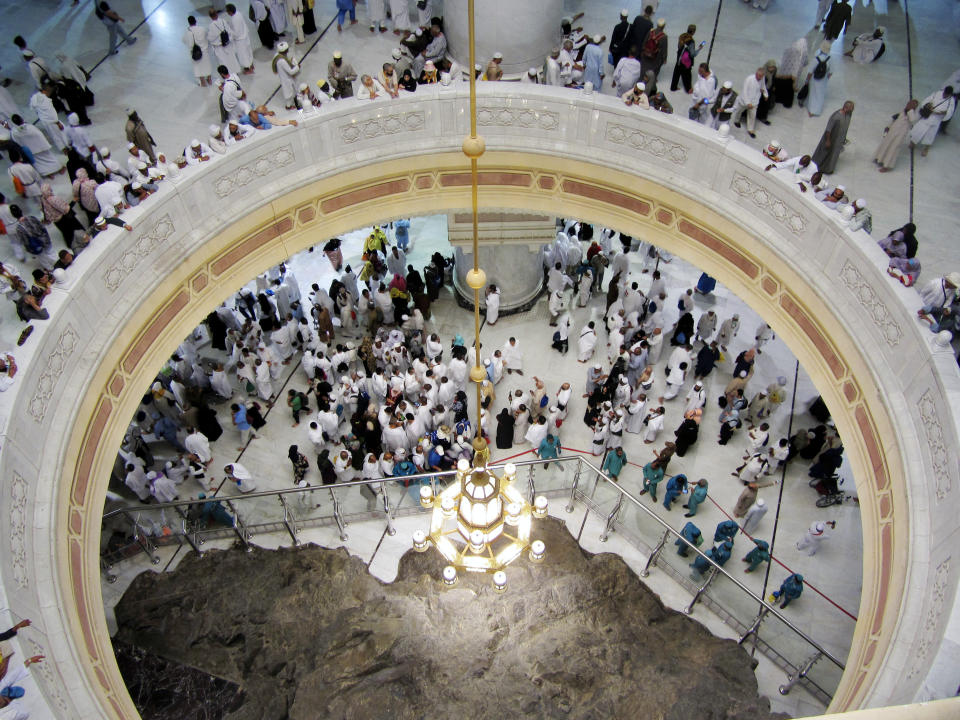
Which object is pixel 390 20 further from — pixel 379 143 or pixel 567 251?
pixel 567 251

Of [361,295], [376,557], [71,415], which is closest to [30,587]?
[71,415]

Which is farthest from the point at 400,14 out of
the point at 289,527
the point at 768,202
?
the point at 289,527

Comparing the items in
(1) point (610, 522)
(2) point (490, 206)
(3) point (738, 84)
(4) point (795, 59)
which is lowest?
(1) point (610, 522)

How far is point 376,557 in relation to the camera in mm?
13406

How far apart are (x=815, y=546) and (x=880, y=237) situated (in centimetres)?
534

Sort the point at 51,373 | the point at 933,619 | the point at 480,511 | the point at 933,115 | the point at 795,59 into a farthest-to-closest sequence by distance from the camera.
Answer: the point at 795,59
the point at 933,115
the point at 51,373
the point at 480,511
the point at 933,619

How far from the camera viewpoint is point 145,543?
13.4 meters

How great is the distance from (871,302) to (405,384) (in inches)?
332

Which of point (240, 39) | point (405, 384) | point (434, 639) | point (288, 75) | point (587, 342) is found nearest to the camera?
point (434, 639)

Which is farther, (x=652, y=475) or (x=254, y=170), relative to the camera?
(x=652, y=475)

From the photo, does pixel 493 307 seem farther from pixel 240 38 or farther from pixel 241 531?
pixel 240 38

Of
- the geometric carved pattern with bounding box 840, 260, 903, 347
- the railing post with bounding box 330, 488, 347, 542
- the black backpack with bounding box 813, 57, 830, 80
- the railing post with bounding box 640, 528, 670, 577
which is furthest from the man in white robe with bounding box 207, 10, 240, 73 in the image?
the railing post with bounding box 640, 528, 670, 577

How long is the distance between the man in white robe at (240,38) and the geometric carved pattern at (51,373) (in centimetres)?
684

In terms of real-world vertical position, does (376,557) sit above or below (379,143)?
below
